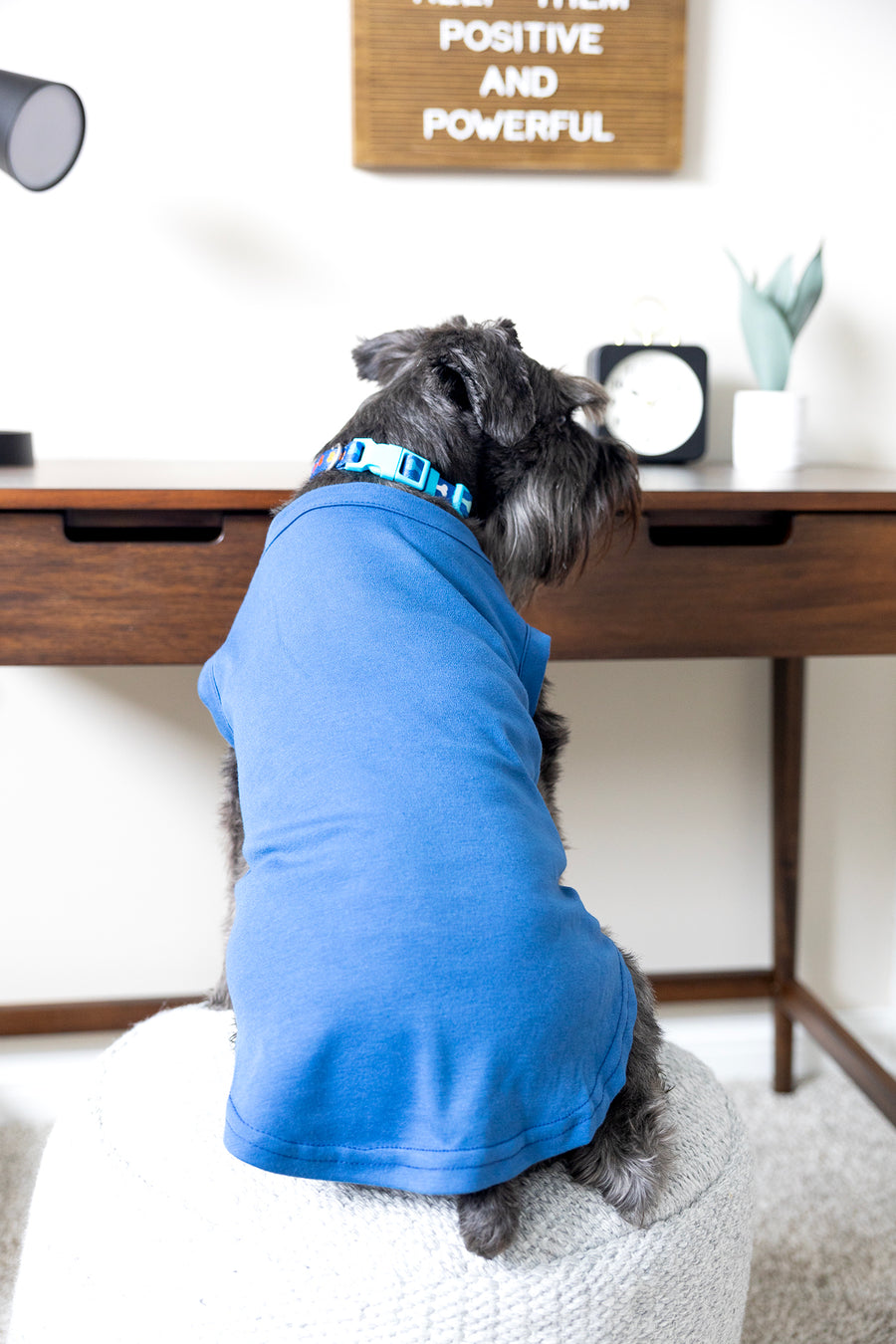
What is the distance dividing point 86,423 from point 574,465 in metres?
0.87

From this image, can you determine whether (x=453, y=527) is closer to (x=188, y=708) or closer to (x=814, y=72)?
(x=188, y=708)

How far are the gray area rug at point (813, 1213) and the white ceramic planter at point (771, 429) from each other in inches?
39.7

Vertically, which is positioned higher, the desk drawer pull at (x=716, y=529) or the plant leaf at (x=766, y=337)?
the plant leaf at (x=766, y=337)

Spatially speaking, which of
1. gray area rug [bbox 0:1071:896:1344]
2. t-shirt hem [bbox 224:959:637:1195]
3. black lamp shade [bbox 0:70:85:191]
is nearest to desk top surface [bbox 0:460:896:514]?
black lamp shade [bbox 0:70:85:191]

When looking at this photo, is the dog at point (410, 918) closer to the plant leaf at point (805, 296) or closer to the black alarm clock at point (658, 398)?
the black alarm clock at point (658, 398)

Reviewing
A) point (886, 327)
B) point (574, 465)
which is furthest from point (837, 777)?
point (574, 465)

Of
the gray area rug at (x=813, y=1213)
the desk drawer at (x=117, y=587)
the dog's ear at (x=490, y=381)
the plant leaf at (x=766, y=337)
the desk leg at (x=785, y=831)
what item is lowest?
the gray area rug at (x=813, y=1213)

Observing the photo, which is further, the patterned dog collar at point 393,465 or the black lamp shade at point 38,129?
the black lamp shade at point 38,129

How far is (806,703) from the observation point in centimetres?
178

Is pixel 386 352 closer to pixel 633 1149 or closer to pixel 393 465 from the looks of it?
pixel 393 465

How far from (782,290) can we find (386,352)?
68cm

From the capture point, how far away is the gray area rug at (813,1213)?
1264 millimetres

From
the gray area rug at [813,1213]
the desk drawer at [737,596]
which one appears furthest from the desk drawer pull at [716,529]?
the gray area rug at [813,1213]

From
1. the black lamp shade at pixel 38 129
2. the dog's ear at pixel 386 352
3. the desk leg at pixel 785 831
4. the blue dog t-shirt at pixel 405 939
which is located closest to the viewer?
the blue dog t-shirt at pixel 405 939
